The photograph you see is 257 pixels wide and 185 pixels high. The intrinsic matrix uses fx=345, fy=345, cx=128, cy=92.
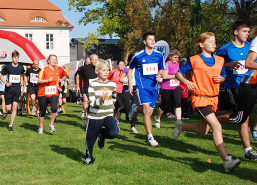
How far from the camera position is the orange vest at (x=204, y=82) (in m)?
5.05

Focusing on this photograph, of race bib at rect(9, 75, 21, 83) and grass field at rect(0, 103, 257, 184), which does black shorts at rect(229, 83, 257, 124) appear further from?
race bib at rect(9, 75, 21, 83)

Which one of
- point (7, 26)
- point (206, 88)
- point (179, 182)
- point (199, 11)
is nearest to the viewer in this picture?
point (179, 182)

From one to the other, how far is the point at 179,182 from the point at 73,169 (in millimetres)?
1668

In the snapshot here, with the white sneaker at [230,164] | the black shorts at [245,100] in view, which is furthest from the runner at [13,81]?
the white sneaker at [230,164]

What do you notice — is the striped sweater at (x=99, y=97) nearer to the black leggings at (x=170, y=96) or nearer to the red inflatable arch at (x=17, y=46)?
the black leggings at (x=170, y=96)

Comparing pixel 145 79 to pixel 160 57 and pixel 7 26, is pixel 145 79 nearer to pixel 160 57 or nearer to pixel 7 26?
pixel 160 57

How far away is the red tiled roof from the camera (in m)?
50.4

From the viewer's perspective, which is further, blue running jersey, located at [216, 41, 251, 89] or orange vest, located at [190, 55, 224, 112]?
blue running jersey, located at [216, 41, 251, 89]

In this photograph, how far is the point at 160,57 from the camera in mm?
7434

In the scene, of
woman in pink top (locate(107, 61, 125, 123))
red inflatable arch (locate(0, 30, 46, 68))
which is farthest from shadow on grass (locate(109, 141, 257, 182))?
red inflatable arch (locate(0, 30, 46, 68))

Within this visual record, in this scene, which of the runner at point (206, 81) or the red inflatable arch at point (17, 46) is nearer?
the runner at point (206, 81)

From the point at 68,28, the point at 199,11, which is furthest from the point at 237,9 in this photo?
the point at 68,28

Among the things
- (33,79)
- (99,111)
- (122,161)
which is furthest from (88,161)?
(33,79)

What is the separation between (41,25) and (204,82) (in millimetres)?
48042
